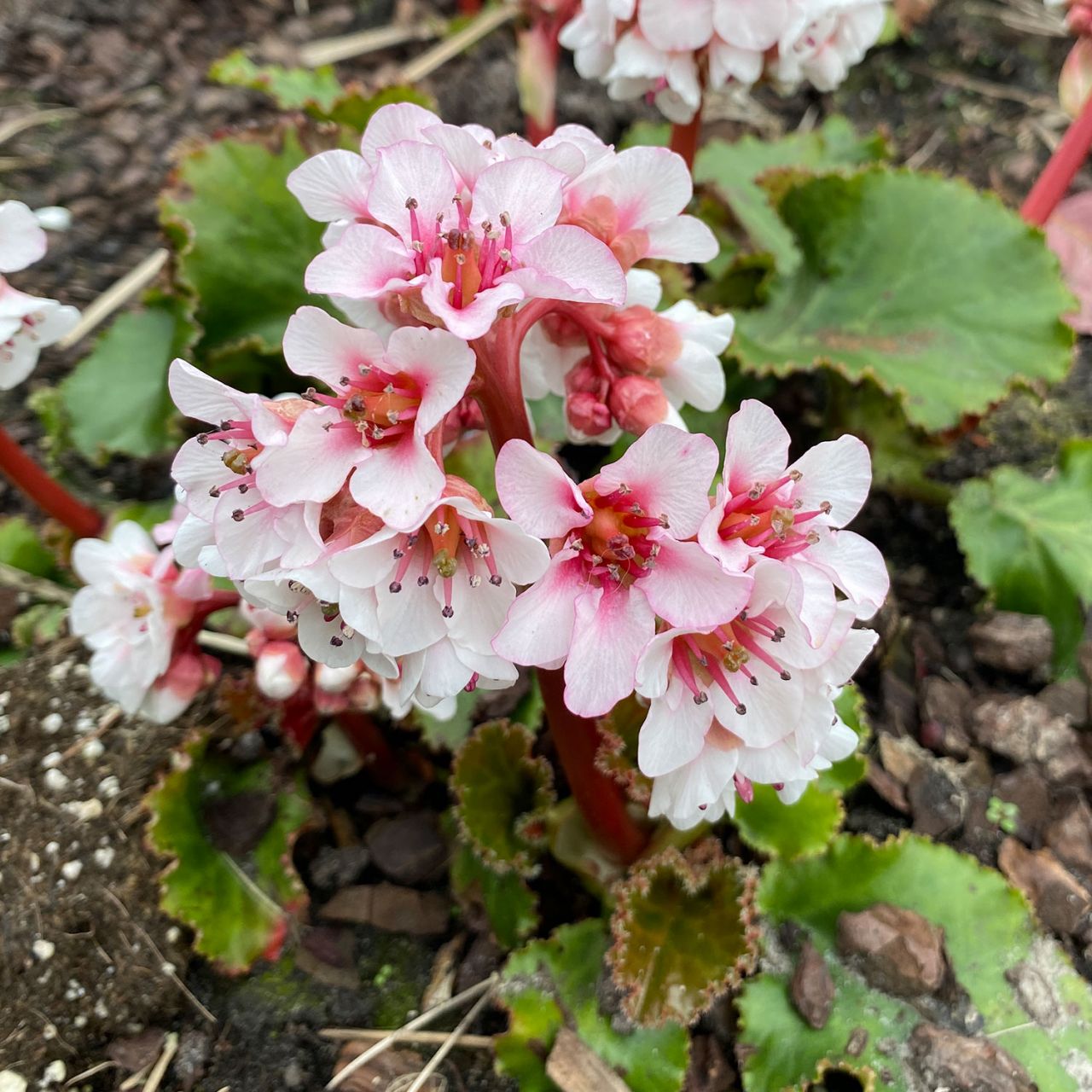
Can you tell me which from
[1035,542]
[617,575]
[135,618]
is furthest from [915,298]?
[135,618]

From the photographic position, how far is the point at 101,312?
2.32 metres

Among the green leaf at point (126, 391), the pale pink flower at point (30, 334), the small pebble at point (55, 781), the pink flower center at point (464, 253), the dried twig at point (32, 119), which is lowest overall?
the small pebble at point (55, 781)

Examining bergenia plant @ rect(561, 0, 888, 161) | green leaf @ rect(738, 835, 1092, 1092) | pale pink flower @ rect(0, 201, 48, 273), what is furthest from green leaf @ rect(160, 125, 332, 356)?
green leaf @ rect(738, 835, 1092, 1092)

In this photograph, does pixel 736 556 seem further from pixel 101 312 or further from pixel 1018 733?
pixel 101 312

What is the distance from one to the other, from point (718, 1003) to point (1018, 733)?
760 millimetres

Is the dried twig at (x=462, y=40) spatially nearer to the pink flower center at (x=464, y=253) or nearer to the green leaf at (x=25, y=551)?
the green leaf at (x=25, y=551)

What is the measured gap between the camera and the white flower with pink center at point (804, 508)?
0.95m

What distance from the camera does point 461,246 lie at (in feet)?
3.04

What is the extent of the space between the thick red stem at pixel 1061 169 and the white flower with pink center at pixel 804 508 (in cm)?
136

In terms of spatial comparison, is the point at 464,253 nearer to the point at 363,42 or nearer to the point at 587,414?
the point at 587,414

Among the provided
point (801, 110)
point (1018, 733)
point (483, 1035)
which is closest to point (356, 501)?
point (483, 1035)

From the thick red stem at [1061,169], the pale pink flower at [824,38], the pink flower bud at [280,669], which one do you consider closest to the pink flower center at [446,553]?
the pink flower bud at [280,669]

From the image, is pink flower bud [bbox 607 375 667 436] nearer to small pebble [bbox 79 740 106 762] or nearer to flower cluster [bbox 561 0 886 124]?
flower cluster [bbox 561 0 886 124]

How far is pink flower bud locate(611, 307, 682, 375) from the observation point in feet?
3.57
